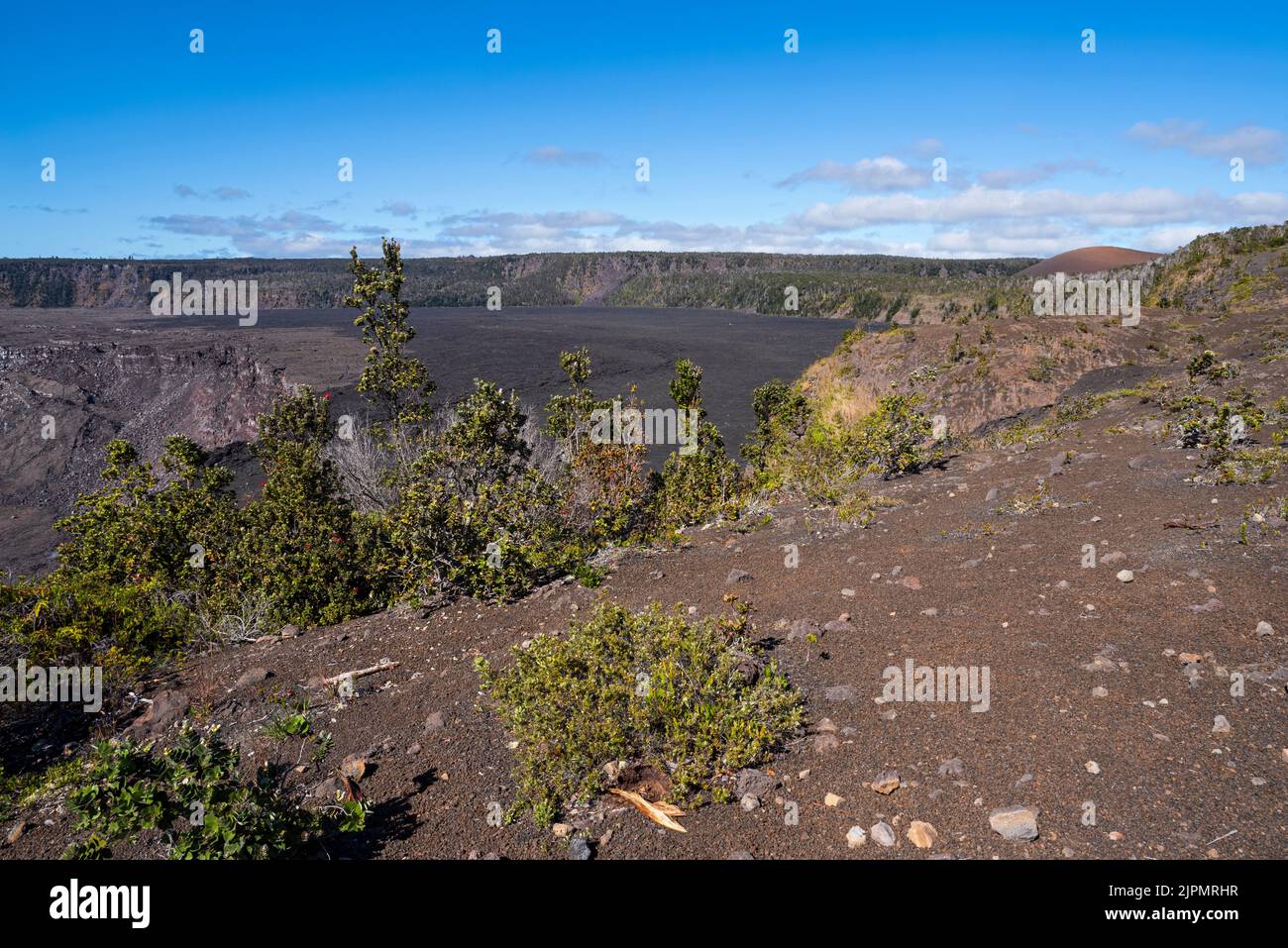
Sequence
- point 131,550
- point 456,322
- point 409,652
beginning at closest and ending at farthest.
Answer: point 409,652, point 131,550, point 456,322

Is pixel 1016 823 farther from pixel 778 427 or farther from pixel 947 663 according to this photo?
pixel 778 427

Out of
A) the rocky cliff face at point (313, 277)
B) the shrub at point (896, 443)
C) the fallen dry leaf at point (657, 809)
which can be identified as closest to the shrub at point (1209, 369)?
the shrub at point (896, 443)

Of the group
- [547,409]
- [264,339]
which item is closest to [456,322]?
[264,339]

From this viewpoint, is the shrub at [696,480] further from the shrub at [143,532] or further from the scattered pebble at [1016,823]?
the scattered pebble at [1016,823]

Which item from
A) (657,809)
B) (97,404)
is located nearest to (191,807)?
(657,809)
